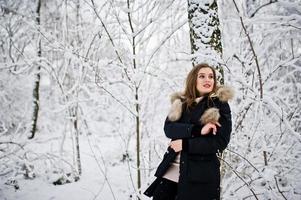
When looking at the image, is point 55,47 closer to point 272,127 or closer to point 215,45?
point 215,45

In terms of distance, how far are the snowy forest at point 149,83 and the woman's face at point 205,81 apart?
150 millimetres

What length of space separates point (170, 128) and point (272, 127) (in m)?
2.05

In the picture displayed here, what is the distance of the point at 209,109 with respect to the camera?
2.00 meters

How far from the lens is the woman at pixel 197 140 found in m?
1.97

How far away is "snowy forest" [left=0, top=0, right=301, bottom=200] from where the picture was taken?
8.55 feet

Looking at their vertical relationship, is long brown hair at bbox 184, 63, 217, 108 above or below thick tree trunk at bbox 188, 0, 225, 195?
below

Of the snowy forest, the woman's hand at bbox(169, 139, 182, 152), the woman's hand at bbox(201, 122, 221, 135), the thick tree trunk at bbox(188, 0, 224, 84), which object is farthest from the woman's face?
the woman's hand at bbox(169, 139, 182, 152)

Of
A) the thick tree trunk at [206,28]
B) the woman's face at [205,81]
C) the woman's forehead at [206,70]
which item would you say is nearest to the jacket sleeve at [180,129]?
the woman's face at [205,81]

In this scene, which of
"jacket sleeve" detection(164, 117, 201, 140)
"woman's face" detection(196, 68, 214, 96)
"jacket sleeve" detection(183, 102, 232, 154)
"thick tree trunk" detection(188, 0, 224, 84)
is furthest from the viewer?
"thick tree trunk" detection(188, 0, 224, 84)

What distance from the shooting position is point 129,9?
3.14 metres

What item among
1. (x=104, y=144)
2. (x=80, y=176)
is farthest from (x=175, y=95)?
(x=104, y=144)

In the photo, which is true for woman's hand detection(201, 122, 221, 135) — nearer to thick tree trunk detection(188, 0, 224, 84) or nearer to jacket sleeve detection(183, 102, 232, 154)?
jacket sleeve detection(183, 102, 232, 154)

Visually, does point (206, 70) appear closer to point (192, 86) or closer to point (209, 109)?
point (192, 86)

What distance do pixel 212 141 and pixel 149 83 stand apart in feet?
9.09
